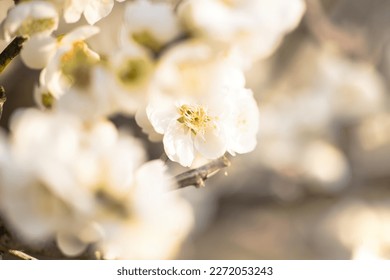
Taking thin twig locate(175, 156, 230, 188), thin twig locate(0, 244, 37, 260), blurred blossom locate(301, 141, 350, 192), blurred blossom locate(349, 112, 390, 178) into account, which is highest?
blurred blossom locate(349, 112, 390, 178)

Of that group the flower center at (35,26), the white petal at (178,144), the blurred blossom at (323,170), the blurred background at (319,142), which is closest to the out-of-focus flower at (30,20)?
the flower center at (35,26)

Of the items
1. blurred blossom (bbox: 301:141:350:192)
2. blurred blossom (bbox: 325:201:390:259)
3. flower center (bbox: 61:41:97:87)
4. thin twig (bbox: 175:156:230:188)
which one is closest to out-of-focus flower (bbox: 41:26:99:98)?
flower center (bbox: 61:41:97:87)

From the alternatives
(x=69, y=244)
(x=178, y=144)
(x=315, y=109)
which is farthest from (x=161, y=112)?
(x=315, y=109)

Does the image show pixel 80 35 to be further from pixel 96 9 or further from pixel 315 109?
pixel 315 109

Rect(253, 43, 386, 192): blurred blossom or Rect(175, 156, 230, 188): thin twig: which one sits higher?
Rect(253, 43, 386, 192): blurred blossom

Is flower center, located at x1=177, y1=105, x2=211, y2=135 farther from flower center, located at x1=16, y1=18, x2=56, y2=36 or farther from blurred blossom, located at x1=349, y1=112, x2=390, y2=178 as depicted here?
blurred blossom, located at x1=349, y1=112, x2=390, y2=178

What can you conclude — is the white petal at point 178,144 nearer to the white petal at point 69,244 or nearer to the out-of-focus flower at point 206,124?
the out-of-focus flower at point 206,124

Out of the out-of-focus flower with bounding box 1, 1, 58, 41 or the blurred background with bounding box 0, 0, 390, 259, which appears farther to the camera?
the blurred background with bounding box 0, 0, 390, 259
